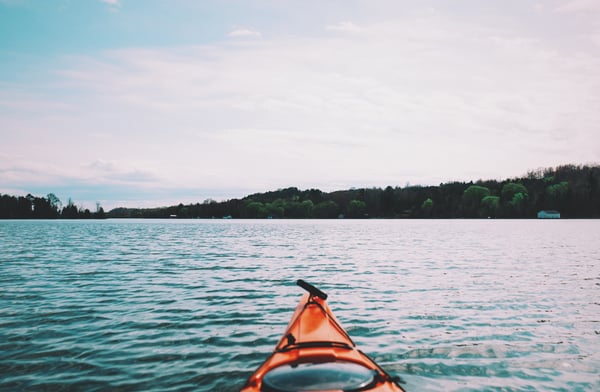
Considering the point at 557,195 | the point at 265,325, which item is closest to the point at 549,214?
the point at 557,195

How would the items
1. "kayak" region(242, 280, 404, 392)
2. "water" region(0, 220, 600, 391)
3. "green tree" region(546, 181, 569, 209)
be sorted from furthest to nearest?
"green tree" region(546, 181, 569, 209) → "water" region(0, 220, 600, 391) → "kayak" region(242, 280, 404, 392)

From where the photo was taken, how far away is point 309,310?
1012 centimetres

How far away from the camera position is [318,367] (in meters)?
6.79

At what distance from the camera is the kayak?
6223 millimetres

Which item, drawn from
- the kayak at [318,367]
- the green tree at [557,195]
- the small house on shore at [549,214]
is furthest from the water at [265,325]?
the green tree at [557,195]

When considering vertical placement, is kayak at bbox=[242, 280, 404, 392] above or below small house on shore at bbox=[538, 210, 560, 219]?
below

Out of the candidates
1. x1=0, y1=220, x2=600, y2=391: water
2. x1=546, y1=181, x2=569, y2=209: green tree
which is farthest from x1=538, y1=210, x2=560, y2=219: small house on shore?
x1=0, y1=220, x2=600, y2=391: water

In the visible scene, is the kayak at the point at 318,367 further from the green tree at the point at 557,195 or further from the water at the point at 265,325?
the green tree at the point at 557,195

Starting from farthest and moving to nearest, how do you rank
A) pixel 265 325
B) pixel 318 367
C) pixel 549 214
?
pixel 549 214, pixel 265 325, pixel 318 367

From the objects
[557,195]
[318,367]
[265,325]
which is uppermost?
[557,195]

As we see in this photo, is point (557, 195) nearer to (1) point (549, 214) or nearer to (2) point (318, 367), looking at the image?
(1) point (549, 214)

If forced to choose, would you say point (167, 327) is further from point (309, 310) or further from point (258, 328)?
point (309, 310)

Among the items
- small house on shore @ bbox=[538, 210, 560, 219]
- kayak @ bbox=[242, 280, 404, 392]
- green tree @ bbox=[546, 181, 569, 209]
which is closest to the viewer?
kayak @ bbox=[242, 280, 404, 392]

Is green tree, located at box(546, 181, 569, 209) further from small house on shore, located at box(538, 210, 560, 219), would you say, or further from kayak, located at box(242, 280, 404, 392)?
kayak, located at box(242, 280, 404, 392)
